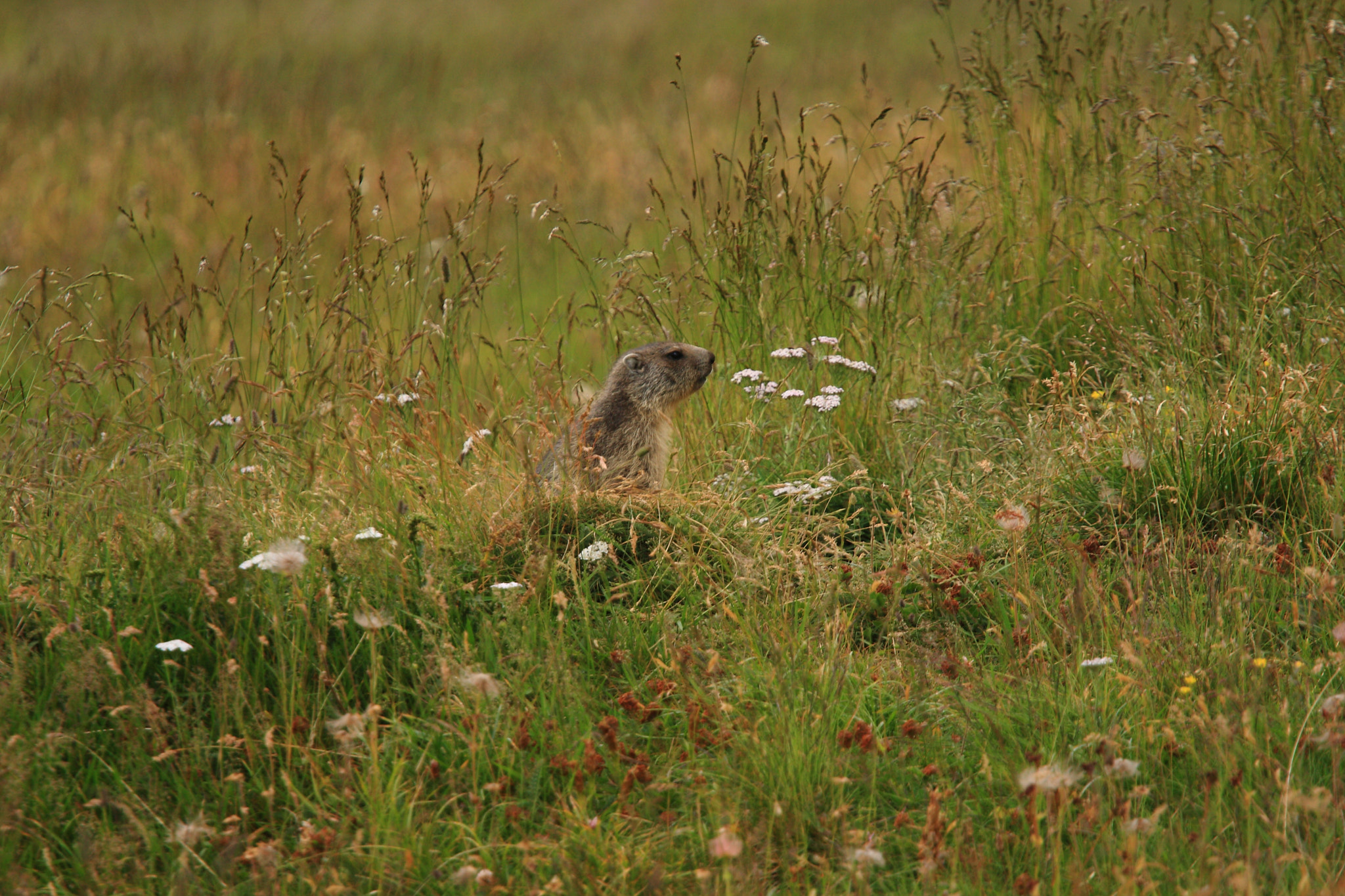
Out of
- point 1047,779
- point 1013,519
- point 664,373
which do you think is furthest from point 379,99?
point 1047,779

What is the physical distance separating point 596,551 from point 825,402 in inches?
58.2

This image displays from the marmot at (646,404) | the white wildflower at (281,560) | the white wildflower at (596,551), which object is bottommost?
the marmot at (646,404)

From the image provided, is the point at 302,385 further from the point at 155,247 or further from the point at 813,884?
the point at 155,247

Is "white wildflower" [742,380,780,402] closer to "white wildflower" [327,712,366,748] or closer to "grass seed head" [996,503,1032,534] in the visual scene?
"grass seed head" [996,503,1032,534]

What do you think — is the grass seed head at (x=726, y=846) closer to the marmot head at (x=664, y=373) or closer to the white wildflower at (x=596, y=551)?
the white wildflower at (x=596, y=551)

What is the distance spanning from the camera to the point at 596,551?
13.3 ft

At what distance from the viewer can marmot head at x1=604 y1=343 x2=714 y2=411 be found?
5840 millimetres

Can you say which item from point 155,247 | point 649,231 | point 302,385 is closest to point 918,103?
point 649,231

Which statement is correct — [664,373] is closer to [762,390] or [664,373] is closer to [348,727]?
[762,390]

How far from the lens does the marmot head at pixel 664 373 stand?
5.84m

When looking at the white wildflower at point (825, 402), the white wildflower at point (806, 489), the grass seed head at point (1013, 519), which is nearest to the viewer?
the grass seed head at point (1013, 519)

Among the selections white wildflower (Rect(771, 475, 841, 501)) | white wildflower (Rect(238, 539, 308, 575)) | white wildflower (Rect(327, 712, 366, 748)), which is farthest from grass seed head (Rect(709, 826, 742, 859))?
white wildflower (Rect(771, 475, 841, 501))

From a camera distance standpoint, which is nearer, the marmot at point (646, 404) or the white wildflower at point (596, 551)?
the white wildflower at point (596, 551)

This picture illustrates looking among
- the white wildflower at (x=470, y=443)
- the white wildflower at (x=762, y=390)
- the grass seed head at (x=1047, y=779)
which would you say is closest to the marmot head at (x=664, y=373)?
the white wildflower at (x=762, y=390)
